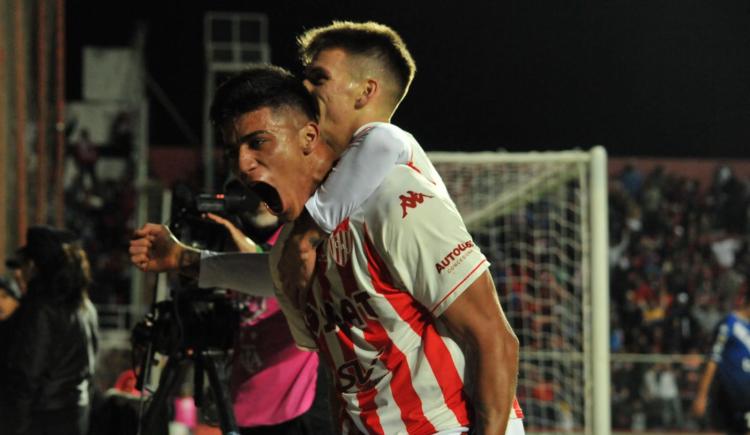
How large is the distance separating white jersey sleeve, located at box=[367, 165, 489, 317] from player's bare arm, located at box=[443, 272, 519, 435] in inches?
1.1

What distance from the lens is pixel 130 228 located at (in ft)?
54.6

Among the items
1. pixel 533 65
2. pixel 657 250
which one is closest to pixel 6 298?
pixel 657 250

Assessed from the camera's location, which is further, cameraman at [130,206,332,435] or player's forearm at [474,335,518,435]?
cameraman at [130,206,332,435]

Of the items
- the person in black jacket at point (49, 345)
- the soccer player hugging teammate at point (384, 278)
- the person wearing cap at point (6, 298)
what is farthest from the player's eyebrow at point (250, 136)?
the person wearing cap at point (6, 298)

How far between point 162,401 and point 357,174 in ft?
4.44

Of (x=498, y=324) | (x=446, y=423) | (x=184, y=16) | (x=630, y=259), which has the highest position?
(x=184, y=16)

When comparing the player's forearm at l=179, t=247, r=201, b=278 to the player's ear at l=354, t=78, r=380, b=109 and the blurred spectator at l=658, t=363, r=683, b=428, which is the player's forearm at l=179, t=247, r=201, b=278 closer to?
the player's ear at l=354, t=78, r=380, b=109

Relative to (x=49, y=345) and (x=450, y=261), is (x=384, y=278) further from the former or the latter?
(x=49, y=345)

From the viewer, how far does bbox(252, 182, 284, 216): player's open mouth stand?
241 cm

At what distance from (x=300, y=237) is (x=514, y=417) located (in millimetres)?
620

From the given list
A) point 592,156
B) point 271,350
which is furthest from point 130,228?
point 271,350

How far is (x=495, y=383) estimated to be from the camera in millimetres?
2178

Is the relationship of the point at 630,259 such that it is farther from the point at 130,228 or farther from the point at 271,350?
the point at 271,350

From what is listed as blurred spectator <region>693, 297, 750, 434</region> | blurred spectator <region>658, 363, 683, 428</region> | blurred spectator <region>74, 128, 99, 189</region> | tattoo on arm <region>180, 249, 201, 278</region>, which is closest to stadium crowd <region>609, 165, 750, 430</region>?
blurred spectator <region>658, 363, 683, 428</region>
